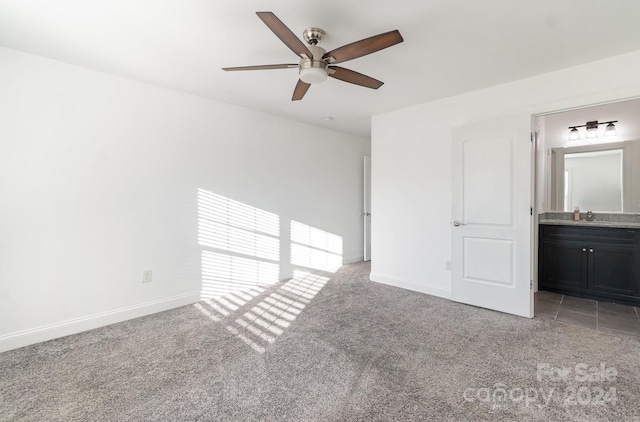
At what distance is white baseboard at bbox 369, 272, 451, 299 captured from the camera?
356cm

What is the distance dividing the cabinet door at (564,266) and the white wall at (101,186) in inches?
152

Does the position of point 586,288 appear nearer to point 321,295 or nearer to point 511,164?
point 511,164

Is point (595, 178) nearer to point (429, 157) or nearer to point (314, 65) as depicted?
point (429, 157)

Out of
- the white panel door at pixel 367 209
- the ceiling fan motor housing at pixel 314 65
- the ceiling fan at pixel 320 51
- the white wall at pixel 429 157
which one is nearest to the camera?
the ceiling fan at pixel 320 51

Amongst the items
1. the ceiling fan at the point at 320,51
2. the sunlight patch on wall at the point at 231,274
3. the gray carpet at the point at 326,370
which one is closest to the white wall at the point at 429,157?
the gray carpet at the point at 326,370

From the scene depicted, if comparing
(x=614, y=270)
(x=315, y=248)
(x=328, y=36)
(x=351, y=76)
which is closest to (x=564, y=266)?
(x=614, y=270)

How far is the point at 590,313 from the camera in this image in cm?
305

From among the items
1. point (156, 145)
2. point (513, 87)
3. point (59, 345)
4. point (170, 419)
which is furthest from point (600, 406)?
point (156, 145)

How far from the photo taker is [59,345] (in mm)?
2422

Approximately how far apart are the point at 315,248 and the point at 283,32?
3458 millimetres

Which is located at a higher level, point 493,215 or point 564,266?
point 493,215

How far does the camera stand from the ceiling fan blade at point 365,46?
1706 millimetres

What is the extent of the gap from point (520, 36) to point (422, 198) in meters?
1.92

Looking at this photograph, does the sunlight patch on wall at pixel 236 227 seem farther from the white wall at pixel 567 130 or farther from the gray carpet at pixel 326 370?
the white wall at pixel 567 130
